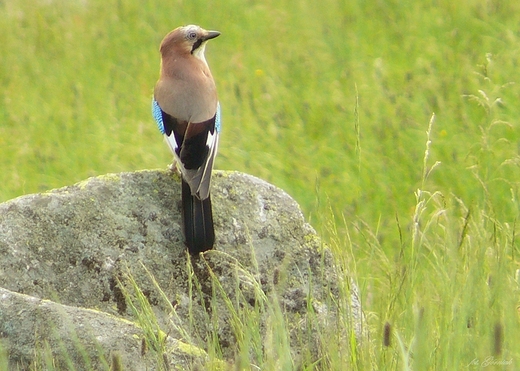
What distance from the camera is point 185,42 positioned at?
5371 millimetres

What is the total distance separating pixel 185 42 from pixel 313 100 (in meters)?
2.49

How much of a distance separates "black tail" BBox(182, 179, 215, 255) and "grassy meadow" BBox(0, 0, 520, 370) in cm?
95

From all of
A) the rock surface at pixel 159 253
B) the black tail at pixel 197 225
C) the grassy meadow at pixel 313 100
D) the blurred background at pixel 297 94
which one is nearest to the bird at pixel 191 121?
the black tail at pixel 197 225

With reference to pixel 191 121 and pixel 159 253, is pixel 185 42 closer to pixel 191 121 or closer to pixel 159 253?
pixel 191 121

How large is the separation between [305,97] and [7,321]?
16.4ft

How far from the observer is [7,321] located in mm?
3107


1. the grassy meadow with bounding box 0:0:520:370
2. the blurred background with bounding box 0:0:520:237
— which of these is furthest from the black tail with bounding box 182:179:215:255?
the blurred background with bounding box 0:0:520:237

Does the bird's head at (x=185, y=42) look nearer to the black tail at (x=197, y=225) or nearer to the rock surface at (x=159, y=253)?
the rock surface at (x=159, y=253)

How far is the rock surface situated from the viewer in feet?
12.3

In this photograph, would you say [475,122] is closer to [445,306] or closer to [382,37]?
[382,37]

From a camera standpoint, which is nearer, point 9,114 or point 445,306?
point 445,306

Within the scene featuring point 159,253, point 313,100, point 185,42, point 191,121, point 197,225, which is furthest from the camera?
point 313,100

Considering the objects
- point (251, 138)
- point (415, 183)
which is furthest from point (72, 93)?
point (415, 183)

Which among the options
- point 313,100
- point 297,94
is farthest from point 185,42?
point 297,94
